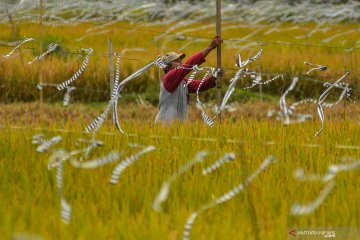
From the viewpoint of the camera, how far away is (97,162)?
337 cm

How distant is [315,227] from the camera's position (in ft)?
8.64

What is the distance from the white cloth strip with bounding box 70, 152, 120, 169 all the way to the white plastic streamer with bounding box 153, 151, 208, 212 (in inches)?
12.0

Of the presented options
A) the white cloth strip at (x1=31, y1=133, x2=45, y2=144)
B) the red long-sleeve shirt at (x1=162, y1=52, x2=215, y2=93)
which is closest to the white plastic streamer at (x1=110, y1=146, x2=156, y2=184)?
the white cloth strip at (x1=31, y1=133, x2=45, y2=144)

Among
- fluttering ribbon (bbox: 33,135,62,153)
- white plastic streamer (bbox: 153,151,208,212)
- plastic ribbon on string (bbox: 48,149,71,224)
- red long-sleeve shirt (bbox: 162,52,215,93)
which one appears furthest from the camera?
red long-sleeve shirt (bbox: 162,52,215,93)

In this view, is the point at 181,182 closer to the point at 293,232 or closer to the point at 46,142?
the point at 293,232

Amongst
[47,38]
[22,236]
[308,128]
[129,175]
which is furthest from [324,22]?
[22,236]

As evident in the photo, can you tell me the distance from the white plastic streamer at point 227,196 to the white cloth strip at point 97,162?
0.58 m

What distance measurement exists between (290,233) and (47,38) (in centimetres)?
861

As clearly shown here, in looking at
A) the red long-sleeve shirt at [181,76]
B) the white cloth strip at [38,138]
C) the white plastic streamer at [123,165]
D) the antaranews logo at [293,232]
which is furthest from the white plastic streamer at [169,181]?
the red long-sleeve shirt at [181,76]

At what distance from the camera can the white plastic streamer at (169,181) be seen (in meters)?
2.81

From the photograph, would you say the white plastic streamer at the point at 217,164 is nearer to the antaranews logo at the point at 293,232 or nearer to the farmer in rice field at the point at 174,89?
the antaranews logo at the point at 293,232

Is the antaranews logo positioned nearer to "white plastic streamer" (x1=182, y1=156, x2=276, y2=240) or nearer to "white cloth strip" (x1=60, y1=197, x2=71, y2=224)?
"white plastic streamer" (x1=182, y1=156, x2=276, y2=240)

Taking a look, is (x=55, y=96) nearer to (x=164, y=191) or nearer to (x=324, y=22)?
(x=164, y=191)

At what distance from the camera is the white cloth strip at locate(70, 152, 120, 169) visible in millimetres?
3254
